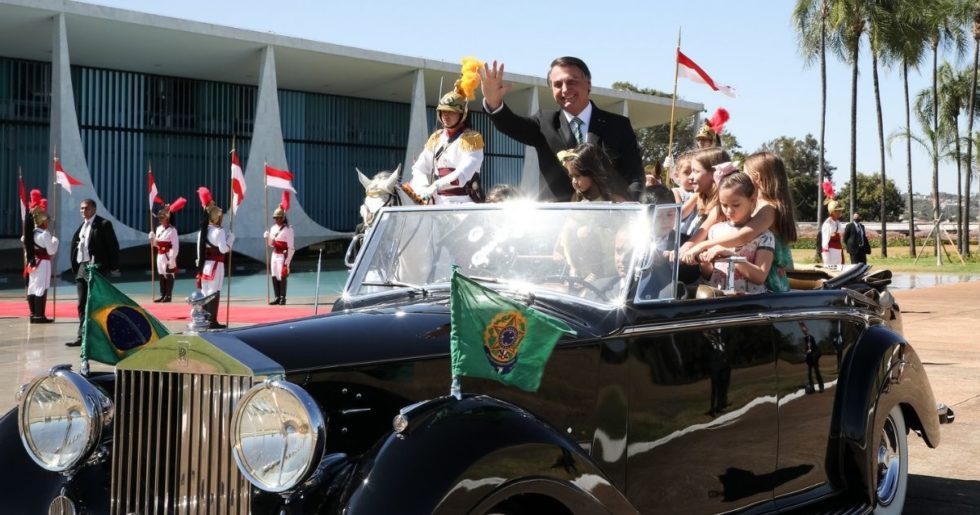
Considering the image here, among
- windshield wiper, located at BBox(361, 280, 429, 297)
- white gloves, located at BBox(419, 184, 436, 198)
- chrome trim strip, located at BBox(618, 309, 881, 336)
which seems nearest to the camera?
chrome trim strip, located at BBox(618, 309, 881, 336)

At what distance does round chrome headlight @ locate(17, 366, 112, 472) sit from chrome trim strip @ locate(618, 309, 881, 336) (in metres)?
1.72

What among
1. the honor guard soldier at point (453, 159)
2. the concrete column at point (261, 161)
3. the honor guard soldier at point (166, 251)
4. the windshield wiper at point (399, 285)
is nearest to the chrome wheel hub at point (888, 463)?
the windshield wiper at point (399, 285)

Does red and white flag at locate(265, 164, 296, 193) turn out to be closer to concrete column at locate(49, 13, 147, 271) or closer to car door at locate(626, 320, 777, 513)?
concrete column at locate(49, 13, 147, 271)

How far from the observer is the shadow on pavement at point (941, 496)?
200 inches

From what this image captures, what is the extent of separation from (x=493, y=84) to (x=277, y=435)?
2.93 metres

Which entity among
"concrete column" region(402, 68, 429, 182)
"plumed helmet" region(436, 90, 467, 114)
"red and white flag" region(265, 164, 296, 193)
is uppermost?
"concrete column" region(402, 68, 429, 182)

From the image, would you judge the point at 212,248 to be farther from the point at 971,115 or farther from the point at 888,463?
A: the point at 971,115

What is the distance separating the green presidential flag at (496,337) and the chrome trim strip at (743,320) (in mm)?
576

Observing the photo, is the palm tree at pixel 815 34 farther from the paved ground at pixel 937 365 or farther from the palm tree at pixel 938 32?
the paved ground at pixel 937 365

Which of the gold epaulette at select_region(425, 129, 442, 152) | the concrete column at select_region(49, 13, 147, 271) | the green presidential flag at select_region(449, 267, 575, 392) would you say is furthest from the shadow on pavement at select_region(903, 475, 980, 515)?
the concrete column at select_region(49, 13, 147, 271)

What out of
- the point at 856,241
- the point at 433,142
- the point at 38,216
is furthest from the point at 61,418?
the point at 856,241

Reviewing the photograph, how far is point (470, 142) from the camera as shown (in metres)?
6.55

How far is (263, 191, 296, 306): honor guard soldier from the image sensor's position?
18156mm

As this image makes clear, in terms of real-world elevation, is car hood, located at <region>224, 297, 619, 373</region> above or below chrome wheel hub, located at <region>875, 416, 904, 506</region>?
above
